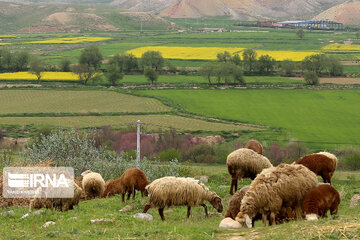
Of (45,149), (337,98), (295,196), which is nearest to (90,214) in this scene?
(295,196)

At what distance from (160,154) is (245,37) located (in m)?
121

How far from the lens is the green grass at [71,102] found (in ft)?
188

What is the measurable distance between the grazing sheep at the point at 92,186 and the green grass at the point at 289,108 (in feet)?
93.8

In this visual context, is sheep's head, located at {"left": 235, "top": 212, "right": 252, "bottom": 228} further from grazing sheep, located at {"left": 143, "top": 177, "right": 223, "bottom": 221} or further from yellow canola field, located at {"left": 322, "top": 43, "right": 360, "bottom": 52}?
yellow canola field, located at {"left": 322, "top": 43, "right": 360, "bottom": 52}

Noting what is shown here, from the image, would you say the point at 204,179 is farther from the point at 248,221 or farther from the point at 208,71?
the point at 208,71

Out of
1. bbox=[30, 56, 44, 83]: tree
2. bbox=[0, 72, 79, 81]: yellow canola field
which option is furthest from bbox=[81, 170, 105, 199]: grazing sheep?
bbox=[0, 72, 79, 81]: yellow canola field

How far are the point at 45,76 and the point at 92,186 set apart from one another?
2531 inches

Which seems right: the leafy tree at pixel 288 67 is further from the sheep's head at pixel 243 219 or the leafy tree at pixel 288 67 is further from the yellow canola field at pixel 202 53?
the sheep's head at pixel 243 219

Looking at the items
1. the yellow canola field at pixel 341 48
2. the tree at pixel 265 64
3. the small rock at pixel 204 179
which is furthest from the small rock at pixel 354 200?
the yellow canola field at pixel 341 48

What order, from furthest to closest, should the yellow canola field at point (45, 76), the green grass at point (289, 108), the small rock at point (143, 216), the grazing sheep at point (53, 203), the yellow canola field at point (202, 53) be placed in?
the yellow canola field at point (202, 53) → the yellow canola field at point (45, 76) → the green grass at point (289, 108) → the grazing sheep at point (53, 203) → the small rock at point (143, 216)

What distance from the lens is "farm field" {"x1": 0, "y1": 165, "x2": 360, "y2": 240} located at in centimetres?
1088

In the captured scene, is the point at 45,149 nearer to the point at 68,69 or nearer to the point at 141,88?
the point at 141,88

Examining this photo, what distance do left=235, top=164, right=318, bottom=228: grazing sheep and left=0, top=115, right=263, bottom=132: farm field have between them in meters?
33.4

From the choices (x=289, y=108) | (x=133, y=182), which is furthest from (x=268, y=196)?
(x=289, y=108)
